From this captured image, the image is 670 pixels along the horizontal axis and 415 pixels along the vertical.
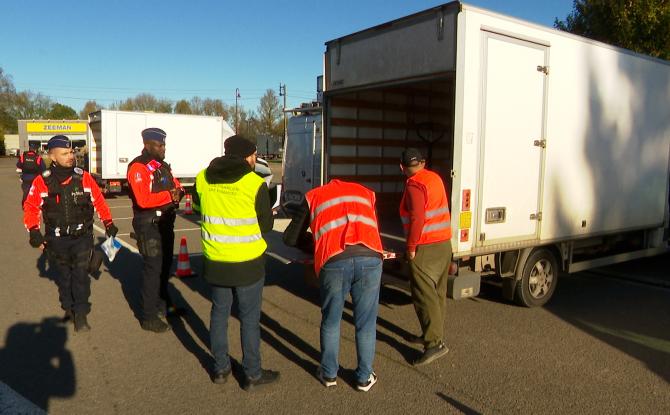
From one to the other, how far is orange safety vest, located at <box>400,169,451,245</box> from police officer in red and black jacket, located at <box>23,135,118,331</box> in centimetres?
316

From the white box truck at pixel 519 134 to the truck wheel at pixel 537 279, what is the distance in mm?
19

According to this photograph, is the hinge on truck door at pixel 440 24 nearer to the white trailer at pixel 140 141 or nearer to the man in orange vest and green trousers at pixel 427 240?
the man in orange vest and green trousers at pixel 427 240

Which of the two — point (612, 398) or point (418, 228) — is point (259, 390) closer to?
point (418, 228)

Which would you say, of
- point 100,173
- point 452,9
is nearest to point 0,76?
point 100,173

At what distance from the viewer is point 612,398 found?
→ 3.99 meters

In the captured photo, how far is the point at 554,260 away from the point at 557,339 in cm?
127

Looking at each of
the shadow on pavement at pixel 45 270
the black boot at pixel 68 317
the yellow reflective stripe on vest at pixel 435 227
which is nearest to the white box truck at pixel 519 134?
the yellow reflective stripe on vest at pixel 435 227

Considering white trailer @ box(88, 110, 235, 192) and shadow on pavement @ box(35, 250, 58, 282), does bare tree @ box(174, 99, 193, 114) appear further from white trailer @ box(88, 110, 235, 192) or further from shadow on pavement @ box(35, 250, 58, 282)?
shadow on pavement @ box(35, 250, 58, 282)

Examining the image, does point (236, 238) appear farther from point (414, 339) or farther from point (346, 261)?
point (414, 339)

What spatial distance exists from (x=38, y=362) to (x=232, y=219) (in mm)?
2227

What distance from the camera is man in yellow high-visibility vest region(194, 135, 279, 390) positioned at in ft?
12.8

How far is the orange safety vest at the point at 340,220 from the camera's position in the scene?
153 inches

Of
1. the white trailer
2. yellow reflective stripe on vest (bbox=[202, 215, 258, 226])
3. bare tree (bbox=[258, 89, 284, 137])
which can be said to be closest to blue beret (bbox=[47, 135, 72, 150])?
yellow reflective stripe on vest (bbox=[202, 215, 258, 226])

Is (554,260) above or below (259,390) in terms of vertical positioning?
above
